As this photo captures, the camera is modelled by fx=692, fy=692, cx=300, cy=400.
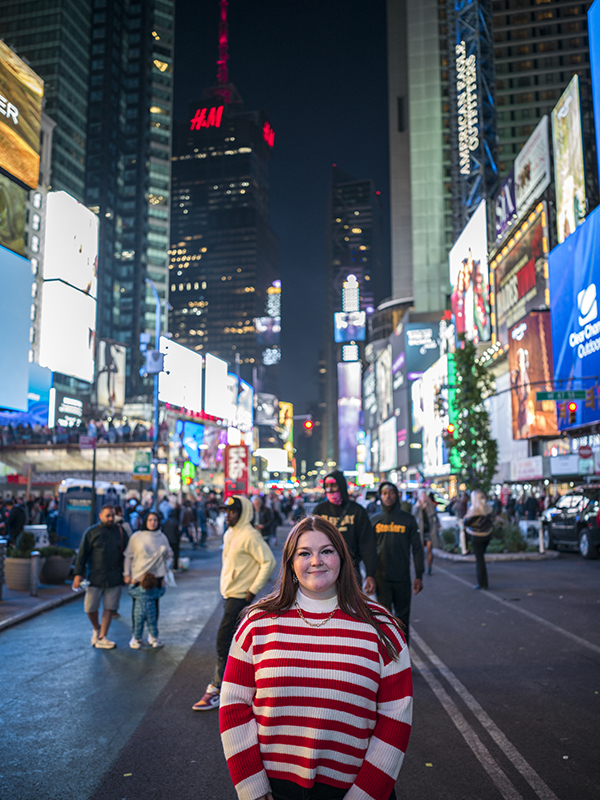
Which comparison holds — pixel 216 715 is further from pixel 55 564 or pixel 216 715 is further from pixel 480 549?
pixel 55 564

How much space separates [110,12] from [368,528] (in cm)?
13245

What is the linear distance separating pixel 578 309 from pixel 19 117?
2576cm

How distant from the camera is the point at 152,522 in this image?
30.7ft

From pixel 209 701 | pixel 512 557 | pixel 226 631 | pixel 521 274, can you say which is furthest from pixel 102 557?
pixel 521 274

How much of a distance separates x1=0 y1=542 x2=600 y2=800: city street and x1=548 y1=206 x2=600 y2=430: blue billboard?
22.6 meters

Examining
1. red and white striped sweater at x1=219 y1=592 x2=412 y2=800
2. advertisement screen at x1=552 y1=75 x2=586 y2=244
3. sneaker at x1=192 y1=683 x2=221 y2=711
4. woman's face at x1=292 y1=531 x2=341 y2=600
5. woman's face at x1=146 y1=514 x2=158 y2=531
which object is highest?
advertisement screen at x1=552 y1=75 x2=586 y2=244

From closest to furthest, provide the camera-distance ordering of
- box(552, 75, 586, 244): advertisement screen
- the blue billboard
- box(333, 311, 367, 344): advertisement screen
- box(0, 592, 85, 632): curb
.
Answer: box(0, 592, 85, 632): curb < the blue billboard < box(552, 75, 586, 244): advertisement screen < box(333, 311, 367, 344): advertisement screen

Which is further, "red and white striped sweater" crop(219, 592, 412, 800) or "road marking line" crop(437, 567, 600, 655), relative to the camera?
"road marking line" crop(437, 567, 600, 655)

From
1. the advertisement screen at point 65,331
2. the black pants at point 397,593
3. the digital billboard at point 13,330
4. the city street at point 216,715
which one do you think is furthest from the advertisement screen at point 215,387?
the black pants at point 397,593

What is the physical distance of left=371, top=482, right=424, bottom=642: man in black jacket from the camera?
7.55 meters

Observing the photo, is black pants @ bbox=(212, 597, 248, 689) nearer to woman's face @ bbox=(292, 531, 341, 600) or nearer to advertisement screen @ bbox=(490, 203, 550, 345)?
woman's face @ bbox=(292, 531, 341, 600)

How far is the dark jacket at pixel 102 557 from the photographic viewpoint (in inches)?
367

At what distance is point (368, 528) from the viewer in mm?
7375

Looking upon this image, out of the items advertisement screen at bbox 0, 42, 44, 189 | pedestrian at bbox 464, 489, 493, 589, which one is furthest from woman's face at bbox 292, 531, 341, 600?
advertisement screen at bbox 0, 42, 44, 189
